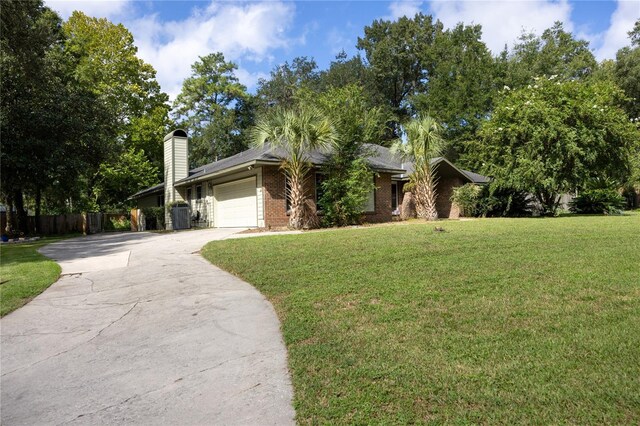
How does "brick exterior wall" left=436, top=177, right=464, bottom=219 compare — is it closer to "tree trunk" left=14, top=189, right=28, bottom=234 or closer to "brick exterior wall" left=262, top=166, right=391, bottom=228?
"brick exterior wall" left=262, top=166, right=391, bottom=228

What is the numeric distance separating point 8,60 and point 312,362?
19626 millimetres

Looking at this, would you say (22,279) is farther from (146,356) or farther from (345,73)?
(345,73)

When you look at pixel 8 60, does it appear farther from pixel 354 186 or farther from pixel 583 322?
pixel 583 322

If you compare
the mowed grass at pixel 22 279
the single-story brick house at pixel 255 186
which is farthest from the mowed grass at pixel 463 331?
the single-story brick house at pixel 255 186

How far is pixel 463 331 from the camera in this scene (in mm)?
4062

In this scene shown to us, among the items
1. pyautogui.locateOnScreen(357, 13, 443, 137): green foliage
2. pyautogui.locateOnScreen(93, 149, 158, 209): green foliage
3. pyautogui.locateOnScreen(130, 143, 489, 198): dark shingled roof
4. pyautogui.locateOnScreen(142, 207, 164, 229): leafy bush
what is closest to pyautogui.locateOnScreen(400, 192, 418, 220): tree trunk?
pyautogui.locateOnScreen(130, 143, 489, 198): dark shingled roof

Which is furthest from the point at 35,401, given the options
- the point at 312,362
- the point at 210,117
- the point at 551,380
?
the point at 210,117

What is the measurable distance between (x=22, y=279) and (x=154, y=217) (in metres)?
17.0

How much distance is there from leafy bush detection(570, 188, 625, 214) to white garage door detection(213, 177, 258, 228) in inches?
701

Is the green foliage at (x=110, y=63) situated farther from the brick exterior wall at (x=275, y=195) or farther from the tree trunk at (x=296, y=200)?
the tree trunk at (x=296, y=200)

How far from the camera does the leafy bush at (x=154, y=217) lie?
77.6ft

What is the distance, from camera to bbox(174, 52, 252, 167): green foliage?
40.0 metres

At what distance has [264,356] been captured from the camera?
3.94m

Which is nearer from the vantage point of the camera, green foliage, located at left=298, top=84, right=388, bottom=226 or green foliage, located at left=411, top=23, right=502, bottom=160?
green foliage, located at left=298, top=84, right=388, bottom=226
